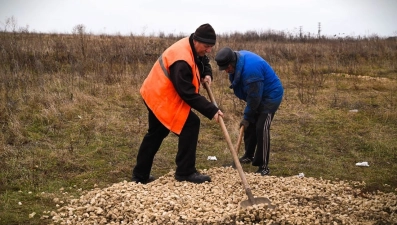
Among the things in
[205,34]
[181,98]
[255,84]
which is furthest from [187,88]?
[255,84]

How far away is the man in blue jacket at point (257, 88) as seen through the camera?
5.16 meters

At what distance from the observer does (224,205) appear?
4.22 m

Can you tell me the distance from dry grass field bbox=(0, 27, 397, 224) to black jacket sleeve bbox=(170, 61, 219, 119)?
5.17 ft

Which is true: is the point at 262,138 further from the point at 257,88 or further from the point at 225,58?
the point at 225,58

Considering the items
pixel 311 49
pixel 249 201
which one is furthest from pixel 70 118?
pixel 311 49

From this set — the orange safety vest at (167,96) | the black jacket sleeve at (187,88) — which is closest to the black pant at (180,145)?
the orange safety vest at (167,96)

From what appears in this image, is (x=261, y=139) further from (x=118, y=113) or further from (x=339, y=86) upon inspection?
(x=339, y=86)

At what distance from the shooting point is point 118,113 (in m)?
8.42

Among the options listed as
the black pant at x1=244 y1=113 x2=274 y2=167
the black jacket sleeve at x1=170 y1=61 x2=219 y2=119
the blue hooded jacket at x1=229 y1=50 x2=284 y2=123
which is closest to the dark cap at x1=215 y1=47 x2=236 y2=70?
the blue hooded jacket at x1=229 y1=50 x2=284 y2=123

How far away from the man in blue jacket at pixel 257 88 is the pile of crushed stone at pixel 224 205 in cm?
62

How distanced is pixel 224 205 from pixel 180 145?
3.16 feet

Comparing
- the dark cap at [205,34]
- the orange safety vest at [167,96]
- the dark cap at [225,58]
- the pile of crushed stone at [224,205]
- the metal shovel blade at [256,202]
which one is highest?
the dark cap at [205,34]

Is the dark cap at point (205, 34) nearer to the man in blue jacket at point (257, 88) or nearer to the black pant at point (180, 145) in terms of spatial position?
the man in blue jacket at point (257, 88)

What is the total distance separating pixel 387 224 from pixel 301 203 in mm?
827
